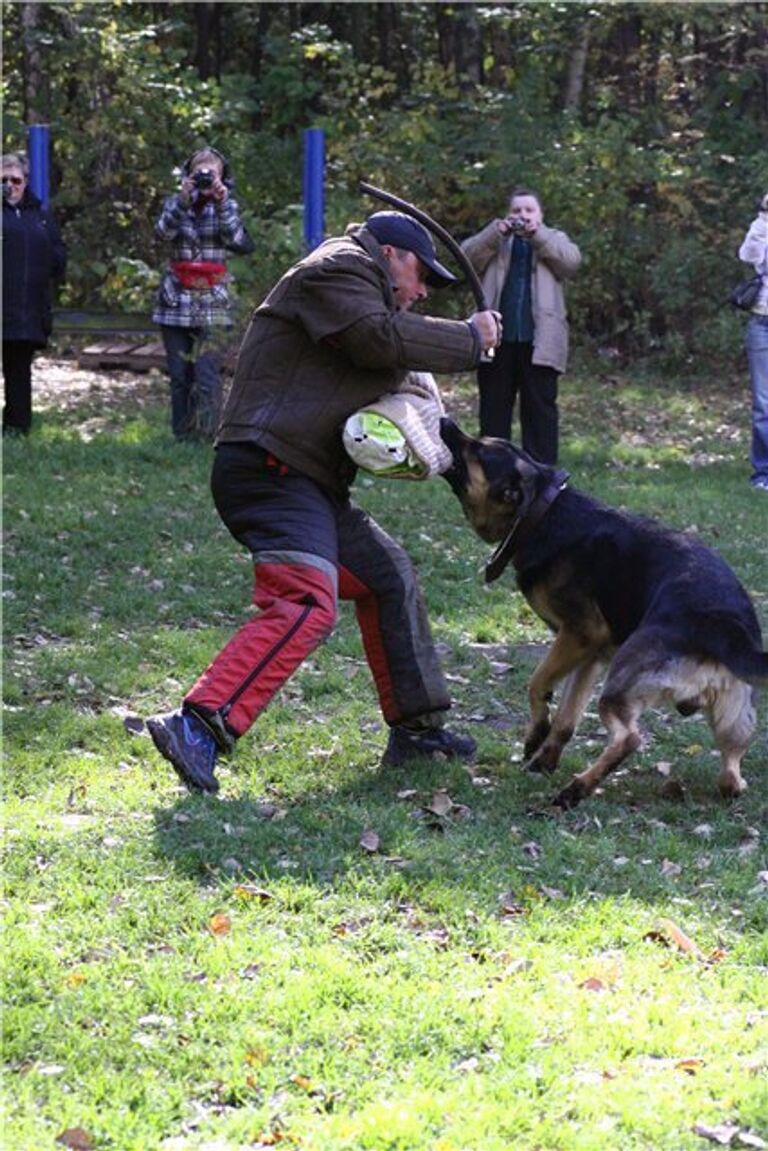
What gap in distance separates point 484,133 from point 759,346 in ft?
26.6

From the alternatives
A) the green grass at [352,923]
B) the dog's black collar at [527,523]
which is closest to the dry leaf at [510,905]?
the green grass at [352,923]

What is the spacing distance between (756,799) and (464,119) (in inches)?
633

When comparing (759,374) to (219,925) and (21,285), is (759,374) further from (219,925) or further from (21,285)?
(219,925)

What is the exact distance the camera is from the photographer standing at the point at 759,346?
12930 mm

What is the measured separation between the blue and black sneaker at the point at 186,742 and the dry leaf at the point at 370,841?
2.22 ft

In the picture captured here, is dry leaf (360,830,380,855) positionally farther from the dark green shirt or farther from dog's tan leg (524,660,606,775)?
the dark green shirt

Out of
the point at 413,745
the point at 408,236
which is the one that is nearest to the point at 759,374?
the point at 413,745

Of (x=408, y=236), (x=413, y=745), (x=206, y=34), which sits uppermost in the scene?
(x=206, y=34)

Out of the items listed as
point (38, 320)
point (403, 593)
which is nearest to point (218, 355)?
point (38, 320)

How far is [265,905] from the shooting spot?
495cm

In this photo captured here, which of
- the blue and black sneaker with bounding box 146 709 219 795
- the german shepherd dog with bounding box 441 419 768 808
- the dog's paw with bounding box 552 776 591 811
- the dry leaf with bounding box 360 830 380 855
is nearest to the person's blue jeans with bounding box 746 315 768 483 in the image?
the german shepherd dog with bounding box 441 419 768 808

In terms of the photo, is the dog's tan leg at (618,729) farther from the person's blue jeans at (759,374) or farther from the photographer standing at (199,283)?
the photographer standing at (199,283)

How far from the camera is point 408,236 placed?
19.6 feet

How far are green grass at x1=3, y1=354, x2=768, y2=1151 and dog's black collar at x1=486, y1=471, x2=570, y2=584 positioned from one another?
2.71ft
